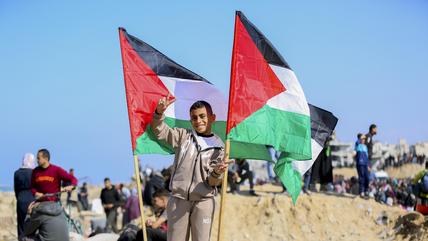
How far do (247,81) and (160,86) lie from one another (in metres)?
1.22

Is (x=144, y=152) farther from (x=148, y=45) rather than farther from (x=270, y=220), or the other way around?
(x=270, y=220)

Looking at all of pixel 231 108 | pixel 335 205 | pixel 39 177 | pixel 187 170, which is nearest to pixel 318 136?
pixel 231 108

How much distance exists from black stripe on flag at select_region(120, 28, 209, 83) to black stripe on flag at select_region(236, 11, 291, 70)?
90cm

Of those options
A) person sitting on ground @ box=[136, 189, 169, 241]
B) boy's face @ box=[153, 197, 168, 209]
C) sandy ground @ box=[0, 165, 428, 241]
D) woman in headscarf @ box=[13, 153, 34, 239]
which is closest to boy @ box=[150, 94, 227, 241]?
person sitting on ground @ box=[136, 189, 169, 241]

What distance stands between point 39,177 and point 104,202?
907 cm

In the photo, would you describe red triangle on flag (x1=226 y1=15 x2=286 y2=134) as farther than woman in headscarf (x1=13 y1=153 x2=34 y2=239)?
No

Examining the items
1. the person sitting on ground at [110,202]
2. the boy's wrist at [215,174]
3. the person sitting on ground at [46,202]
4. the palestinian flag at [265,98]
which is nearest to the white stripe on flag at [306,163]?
the palestinian flag at [265,98]

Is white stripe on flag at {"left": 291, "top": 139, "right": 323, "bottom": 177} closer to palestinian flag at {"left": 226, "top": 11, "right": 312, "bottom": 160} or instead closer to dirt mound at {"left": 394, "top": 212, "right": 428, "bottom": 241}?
palestinian flag at {"left": 226, "top": 11, "right": 312, "bottom": 160}

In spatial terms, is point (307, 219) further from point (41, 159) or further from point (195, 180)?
point (195, 180)

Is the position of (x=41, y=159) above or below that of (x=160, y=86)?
below

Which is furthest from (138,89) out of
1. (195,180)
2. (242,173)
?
(242,173)

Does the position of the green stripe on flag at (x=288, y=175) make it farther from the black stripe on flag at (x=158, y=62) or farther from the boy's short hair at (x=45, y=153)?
the boy's short hair at (x=45, y=153)

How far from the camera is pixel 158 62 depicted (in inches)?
334

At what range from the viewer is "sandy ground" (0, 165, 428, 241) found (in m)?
17.3
